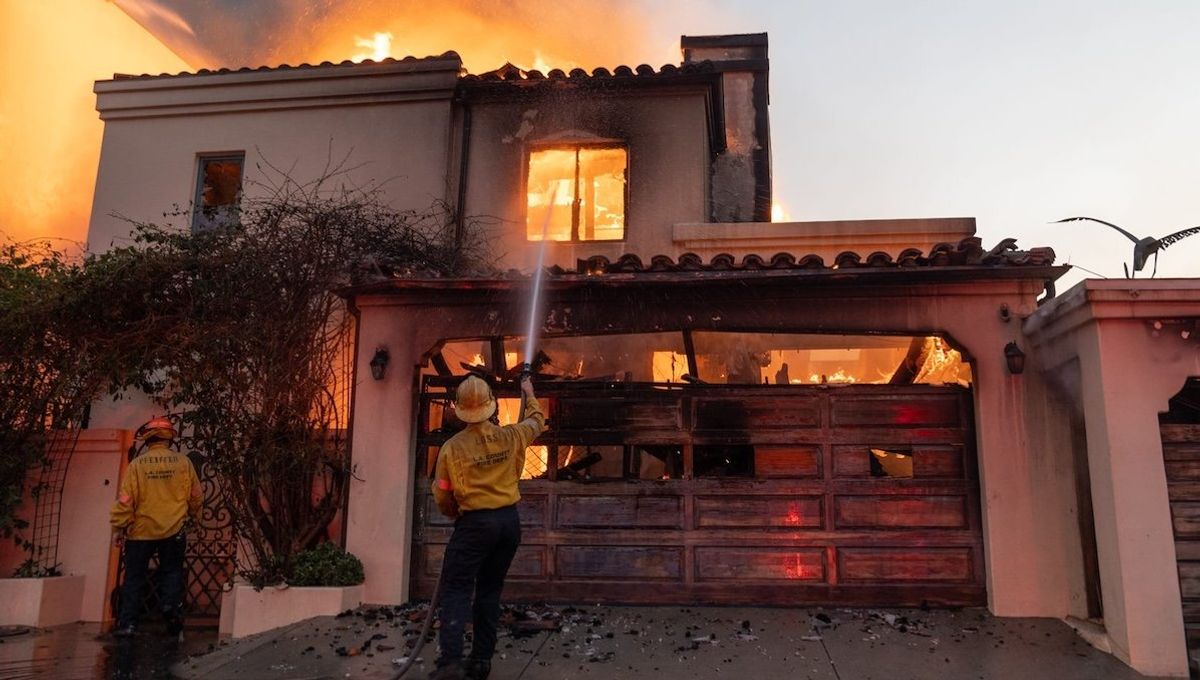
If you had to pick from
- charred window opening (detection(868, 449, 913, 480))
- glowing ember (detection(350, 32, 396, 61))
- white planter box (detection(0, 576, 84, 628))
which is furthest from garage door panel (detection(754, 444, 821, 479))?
glowing ember (detection(350, 32, 396, 61))

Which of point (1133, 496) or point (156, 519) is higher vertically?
point (1133, 496)

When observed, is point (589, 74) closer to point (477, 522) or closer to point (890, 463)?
point (890, 463)

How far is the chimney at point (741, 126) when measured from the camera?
12836 mm

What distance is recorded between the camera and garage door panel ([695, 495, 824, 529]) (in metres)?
7.28

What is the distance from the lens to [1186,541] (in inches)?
232

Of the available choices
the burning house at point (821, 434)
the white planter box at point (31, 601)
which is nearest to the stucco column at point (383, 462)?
the burning house at point (821, 434)

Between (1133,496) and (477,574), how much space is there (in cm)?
506

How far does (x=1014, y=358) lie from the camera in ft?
22.4

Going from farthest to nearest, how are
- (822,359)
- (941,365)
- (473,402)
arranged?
(822,359)
(941,365)
(473,402)

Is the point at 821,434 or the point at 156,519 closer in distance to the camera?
the point at 156,519

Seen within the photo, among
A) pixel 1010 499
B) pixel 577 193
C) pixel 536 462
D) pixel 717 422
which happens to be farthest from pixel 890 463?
pixel 577 193

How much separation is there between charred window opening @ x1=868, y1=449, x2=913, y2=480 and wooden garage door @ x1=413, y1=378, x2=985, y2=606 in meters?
0.01

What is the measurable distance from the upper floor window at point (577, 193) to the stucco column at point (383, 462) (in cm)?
316

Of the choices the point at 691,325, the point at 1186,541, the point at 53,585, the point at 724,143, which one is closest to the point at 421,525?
the point at 691,325
